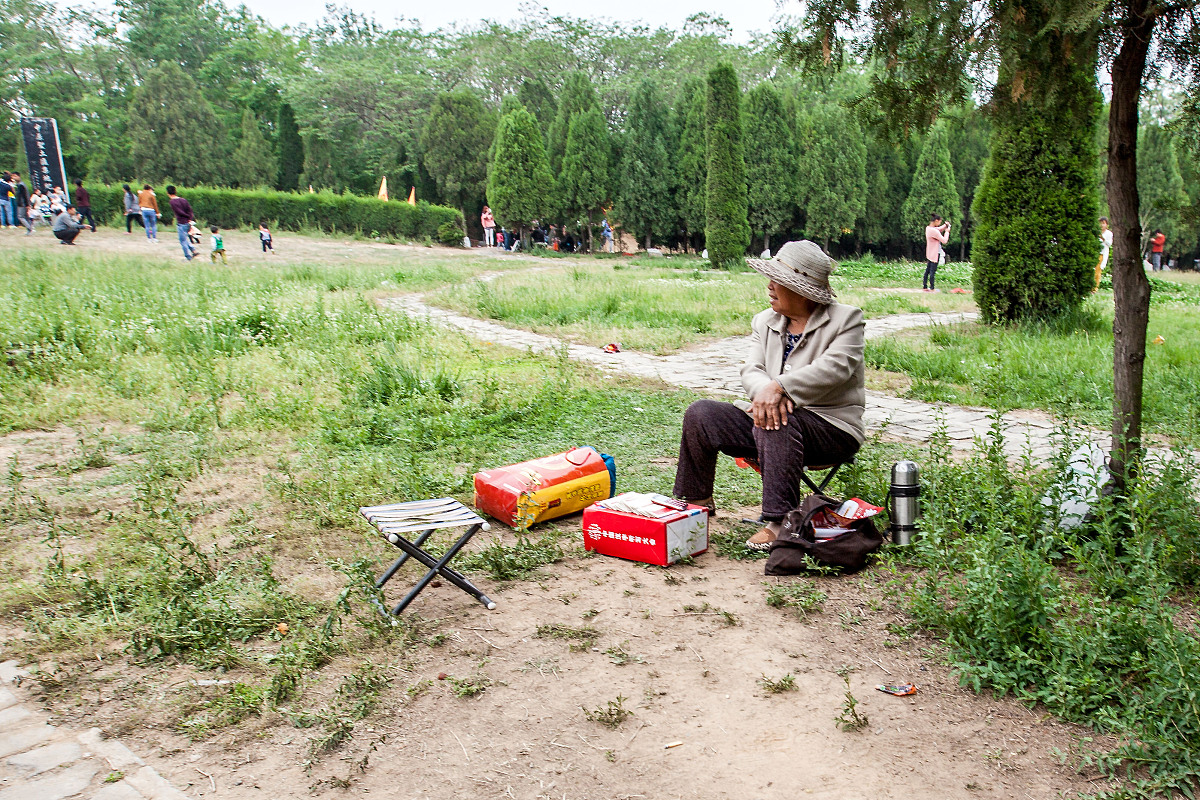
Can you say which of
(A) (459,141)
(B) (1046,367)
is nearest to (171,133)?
(A) (459,141)

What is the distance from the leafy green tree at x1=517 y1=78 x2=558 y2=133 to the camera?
129 feet

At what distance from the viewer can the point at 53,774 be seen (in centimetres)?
248

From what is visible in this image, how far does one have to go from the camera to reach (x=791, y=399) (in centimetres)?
400

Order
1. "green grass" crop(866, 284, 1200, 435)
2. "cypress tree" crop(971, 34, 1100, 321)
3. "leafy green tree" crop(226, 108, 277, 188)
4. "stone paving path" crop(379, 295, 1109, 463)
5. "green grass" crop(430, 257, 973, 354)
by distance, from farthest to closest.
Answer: "leafy green tree" crop(226, 108, 277, 188)
"green grass" crop(430, 257, 973, 354)
"cypress tree" crop(971, 34, 1100, 321)
"green grass" crop(866, 284, 1200, 435)
"stone paving path" crop(379, 295, 1109, 463)

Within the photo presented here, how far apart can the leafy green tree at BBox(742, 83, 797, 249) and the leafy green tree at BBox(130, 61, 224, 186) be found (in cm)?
2429

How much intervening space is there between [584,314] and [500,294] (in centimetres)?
227

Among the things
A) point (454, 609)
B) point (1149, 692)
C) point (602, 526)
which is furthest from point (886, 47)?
point (454, 609)

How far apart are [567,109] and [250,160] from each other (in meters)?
15.5

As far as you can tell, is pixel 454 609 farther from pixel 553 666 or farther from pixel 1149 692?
pixel 1149 692

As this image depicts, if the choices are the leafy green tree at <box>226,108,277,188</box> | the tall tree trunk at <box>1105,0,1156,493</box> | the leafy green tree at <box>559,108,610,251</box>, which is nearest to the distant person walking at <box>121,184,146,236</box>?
the leafy green tree at <box>226,108,277,188</box>

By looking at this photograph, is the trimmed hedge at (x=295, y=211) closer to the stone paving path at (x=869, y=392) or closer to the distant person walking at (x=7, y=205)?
the distant person walking at (x=7, y=205)

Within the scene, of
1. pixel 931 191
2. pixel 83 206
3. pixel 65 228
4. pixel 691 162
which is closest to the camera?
pixel 65 228

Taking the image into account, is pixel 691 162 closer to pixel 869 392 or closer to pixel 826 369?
pixel 869 392

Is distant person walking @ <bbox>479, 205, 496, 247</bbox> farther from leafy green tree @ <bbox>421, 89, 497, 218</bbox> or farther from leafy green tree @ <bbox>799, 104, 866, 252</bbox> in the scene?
leafy green tree @ <bbox>799, 104, 866, 252</bbox>
